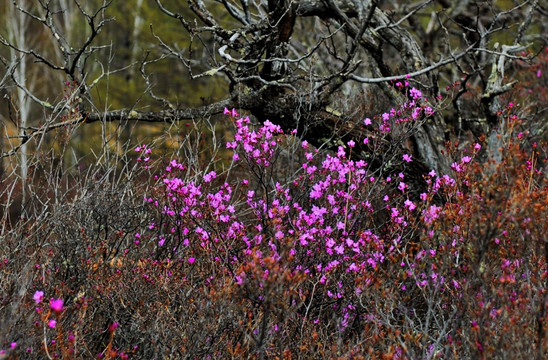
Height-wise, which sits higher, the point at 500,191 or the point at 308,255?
the point at 500,191

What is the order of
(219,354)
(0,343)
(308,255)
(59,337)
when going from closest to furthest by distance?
(0,343)
(59,337)
(219,354)
(308,255)

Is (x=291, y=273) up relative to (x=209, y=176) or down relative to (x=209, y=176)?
down

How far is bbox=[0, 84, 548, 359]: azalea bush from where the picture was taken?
10.4ft

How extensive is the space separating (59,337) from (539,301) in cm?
262

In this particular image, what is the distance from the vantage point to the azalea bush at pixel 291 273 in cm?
318

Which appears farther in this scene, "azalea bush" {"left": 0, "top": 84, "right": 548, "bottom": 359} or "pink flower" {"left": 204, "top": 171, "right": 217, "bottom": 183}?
"pink flower" {"left": 204, "top": 171, "right": 217, "bottom": 183}

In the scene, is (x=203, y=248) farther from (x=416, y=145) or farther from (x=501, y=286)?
(x=416, y=145)

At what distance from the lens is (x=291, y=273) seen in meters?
3.95

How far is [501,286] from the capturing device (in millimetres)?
3055

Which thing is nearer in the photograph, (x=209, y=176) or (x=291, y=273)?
(x=291, y=273)

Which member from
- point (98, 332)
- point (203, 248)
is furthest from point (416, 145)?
point (98, 332)

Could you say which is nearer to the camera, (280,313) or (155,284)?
(280,313)

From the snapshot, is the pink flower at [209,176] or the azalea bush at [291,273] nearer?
the azalea bush at [291,273]

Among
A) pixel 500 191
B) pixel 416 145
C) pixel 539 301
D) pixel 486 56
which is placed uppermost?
pixel 486 56
